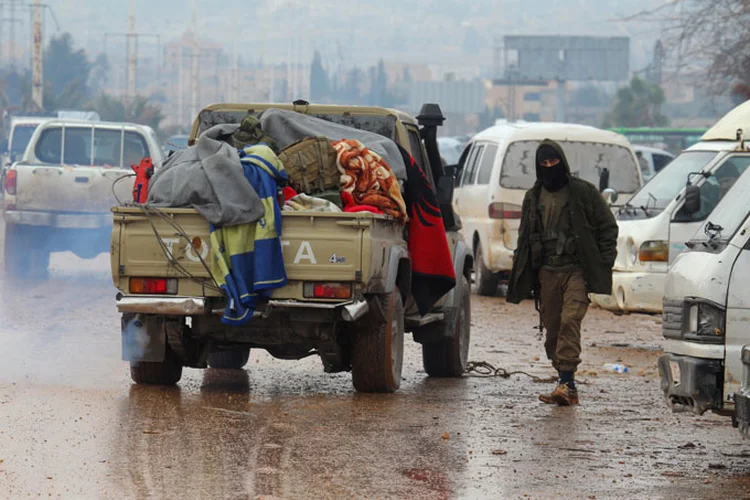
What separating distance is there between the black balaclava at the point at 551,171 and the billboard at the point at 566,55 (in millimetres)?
107935

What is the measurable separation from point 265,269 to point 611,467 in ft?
8.58

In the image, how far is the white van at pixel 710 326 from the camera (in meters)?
8.09

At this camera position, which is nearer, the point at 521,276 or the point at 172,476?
the point at 172,476

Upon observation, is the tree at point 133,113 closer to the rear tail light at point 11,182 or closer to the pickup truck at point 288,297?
the rear tail light at point 11,182

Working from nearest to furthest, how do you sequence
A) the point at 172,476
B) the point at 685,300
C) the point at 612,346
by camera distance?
the point at 172,476
the point at 685,300
the point at 612,346

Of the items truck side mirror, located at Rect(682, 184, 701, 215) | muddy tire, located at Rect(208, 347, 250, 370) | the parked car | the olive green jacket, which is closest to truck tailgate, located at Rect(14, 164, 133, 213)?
muddy tire, located at Rect(208, 347, 250, 370)

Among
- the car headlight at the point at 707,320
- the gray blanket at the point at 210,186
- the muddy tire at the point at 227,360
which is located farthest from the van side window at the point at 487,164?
the car headlight at the point at 707,320

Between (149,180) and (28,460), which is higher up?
(149,180)

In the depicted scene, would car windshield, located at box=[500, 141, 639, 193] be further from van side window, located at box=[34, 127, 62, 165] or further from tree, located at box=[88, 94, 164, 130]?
tree, located at box=[88, 94, 164, 130]

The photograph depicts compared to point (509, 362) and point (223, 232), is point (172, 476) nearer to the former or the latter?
point (223, 232)

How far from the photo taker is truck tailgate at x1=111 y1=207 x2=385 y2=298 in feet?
33.1

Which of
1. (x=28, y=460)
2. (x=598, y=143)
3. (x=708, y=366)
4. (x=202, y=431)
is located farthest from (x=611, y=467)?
(x=598, y=143)

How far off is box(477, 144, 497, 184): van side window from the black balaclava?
9441mm

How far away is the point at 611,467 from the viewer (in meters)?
8.50
